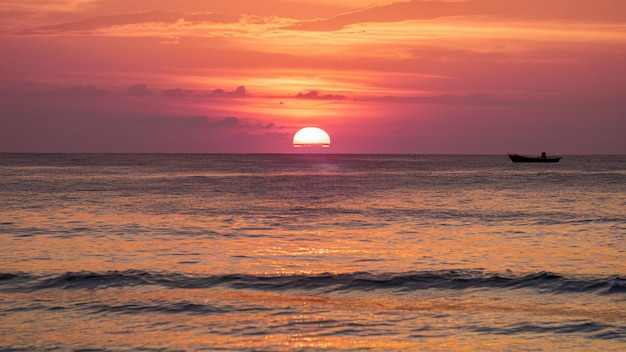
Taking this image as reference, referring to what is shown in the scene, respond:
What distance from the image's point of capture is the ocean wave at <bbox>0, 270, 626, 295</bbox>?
26.8 m

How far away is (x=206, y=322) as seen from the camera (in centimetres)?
2142

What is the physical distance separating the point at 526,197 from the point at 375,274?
5692 cm

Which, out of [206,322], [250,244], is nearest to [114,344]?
[206,322]

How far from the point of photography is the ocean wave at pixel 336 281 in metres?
26.8

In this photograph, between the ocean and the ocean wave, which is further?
the ocean wave

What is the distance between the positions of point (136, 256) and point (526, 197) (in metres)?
58.0

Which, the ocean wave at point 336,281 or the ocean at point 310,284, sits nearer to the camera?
the ocean at point 310,284

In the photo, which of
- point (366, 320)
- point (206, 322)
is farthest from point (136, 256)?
point (366, 320)

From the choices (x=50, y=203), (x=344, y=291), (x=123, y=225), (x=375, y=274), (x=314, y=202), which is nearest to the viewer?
(x=344, y=291)

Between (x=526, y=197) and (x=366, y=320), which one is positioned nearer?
(x=366, y=320)

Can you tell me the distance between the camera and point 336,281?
28.1 m

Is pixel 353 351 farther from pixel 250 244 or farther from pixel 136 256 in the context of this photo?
pixel 250 244

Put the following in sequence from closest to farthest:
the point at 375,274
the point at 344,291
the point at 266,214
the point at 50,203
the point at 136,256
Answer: the point at 344,291
the point at 375,274
the point at 136,256
the point at 266,214
the point at 50,203

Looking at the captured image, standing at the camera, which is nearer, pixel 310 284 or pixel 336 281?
pixel 310 284
